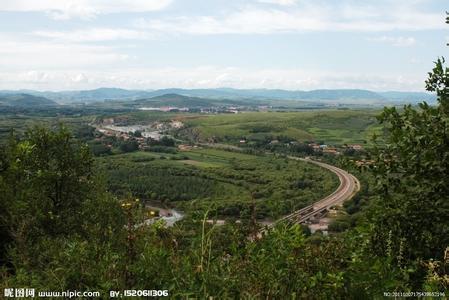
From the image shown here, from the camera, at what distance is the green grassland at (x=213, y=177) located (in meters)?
79.8

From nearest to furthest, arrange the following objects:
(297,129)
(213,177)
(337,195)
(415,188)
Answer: (415,188) < (337,195) < (213,177) < (297,129)

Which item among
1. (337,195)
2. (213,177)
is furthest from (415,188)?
(213,177)

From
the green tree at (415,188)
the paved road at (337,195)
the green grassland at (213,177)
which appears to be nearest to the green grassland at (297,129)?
the green grassland at (213,177)

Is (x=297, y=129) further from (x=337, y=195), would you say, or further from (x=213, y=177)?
(x=337, y=195)

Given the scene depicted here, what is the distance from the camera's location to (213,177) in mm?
94938

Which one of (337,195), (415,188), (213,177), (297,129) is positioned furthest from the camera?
(297,129)

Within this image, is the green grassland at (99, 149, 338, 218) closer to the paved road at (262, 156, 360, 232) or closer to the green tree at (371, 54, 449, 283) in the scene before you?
the paved road at (262, 156, 360, 232)

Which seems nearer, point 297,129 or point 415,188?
point 415,188

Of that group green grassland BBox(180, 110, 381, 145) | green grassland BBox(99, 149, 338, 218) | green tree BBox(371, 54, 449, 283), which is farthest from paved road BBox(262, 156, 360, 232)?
green grassland BBox(180, 110, 381, 145)

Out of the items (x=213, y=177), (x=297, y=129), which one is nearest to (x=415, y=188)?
(x=213, y=177)

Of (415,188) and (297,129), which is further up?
(415,188)

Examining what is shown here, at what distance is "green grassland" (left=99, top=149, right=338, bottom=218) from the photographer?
262ft

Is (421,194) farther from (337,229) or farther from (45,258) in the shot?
(337,229)

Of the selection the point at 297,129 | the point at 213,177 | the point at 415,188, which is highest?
the point at 415,188
